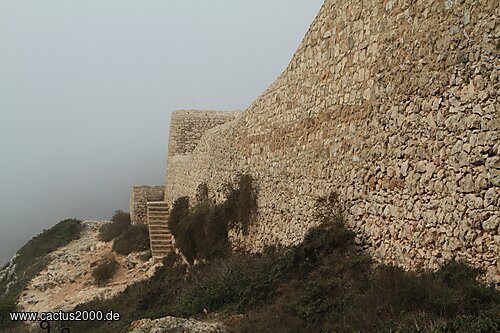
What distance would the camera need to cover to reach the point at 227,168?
1380 centimetres

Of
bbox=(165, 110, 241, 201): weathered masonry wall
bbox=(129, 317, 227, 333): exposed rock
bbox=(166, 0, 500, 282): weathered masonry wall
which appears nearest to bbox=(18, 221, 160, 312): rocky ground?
bbox=(165, 110, 241, 201): weathered masonry wall

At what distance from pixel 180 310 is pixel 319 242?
8.67 feet

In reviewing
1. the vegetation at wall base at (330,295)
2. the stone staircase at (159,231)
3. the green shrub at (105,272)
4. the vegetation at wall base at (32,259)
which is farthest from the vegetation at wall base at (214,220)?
the vegetation at wall base at (32,259)

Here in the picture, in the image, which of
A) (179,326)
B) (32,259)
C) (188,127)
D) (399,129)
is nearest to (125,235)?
(32,259)

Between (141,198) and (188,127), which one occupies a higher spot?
(188,127)

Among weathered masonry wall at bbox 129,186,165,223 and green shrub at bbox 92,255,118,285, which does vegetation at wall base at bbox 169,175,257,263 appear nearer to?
green shrub at bbox 92,255,118,285

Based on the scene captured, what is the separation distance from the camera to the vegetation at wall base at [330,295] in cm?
400

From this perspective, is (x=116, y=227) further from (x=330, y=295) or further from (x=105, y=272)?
(x=330, y=295)

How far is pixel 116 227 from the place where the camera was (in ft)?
84.3

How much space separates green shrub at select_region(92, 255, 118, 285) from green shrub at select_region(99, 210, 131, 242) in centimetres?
623

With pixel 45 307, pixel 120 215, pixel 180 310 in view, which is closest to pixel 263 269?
pixel 180 310

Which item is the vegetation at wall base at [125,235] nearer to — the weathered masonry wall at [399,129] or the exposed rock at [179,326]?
the weathered masonry wall at [399,129]

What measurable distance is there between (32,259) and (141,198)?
7.08 m

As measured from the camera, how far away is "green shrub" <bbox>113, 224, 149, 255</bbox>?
68.7ft
